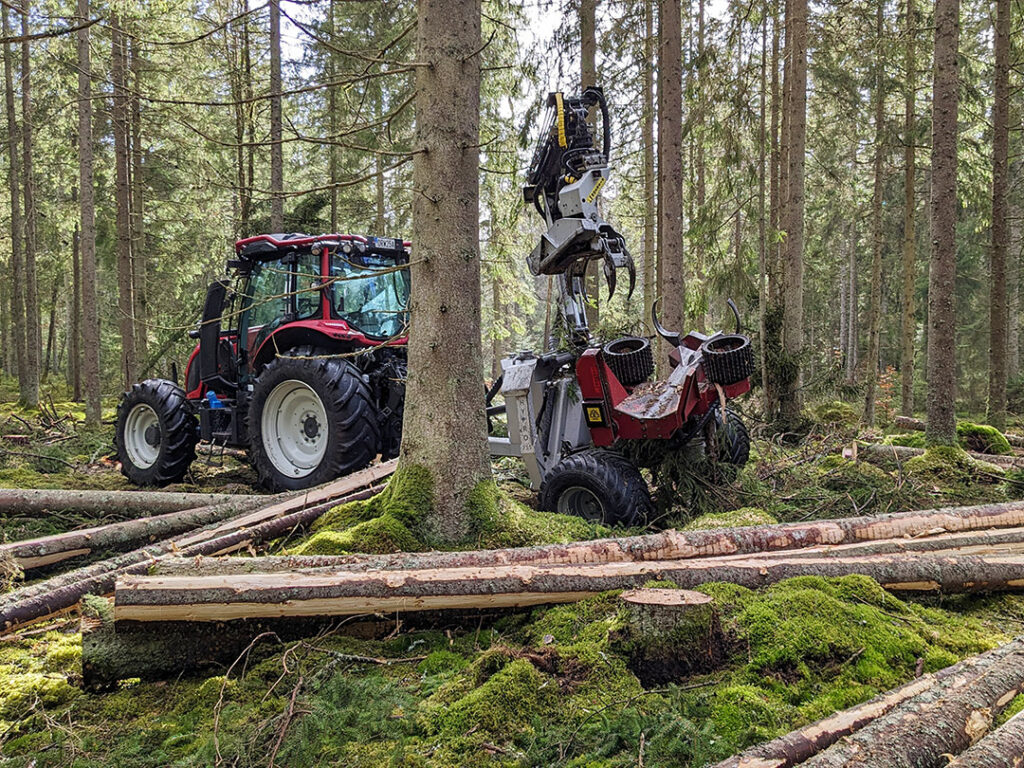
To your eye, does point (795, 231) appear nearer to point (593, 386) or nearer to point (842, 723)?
point (593, 386)

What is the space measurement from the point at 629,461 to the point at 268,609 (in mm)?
3181

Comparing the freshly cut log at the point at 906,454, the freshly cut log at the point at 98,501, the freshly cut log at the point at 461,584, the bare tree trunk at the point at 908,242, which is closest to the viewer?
the freshly cut log at the point at 461,584

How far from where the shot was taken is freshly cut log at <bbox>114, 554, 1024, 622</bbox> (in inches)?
113

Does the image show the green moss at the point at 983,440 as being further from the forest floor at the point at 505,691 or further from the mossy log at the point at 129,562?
the mossy log at the point at 129,562

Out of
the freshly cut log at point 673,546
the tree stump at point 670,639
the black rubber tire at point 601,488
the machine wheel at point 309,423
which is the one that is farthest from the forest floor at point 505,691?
the machine wheel at point 309,423

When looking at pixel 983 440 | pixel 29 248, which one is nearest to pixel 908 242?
pixel 983 440

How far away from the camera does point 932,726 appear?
196cm

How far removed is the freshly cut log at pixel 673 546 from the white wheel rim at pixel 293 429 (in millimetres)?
3381

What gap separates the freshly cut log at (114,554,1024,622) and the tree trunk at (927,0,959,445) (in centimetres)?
426

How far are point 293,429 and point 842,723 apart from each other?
227 inches

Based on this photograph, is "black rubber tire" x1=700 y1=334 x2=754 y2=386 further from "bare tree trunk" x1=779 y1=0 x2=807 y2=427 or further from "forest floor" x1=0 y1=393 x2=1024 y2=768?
"bare tree trunk" x1=779 y1=0 x2=807 y2=427

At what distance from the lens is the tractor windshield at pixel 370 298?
6.98 metres

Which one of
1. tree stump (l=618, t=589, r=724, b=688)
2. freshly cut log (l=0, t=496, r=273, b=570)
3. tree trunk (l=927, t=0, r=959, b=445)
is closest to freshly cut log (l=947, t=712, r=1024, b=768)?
tree stump (l=618, t=589, r=724, b=688)

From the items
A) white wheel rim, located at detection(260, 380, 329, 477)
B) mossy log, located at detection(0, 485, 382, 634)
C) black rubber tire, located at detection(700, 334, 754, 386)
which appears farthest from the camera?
white wheel rim, located at detection(260, 380, 329, 477)
